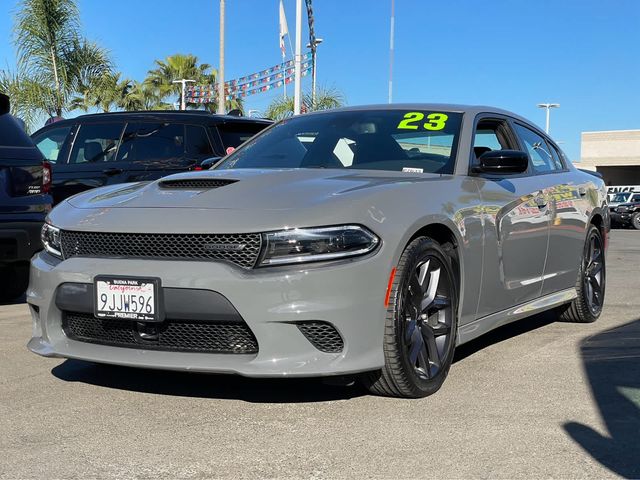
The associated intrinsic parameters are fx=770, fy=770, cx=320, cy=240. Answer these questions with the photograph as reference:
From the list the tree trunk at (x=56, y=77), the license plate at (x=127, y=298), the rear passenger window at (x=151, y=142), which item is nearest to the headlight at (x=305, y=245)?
the license plate at (x=127, y=298)

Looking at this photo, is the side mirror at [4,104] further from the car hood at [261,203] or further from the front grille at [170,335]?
the front grille at [170,335]

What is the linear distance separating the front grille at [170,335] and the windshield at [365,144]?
4.63 ft

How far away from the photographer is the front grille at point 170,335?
3275 mm

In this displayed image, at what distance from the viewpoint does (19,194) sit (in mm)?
5930

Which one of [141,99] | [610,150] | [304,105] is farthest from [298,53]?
[610,150]

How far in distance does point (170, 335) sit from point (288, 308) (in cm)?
59

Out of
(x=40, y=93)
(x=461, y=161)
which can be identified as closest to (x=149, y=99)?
(x=40, y=93)

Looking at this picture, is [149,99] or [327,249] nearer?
[327,249]

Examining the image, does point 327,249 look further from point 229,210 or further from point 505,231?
point 505,231

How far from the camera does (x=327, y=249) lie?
321 cm

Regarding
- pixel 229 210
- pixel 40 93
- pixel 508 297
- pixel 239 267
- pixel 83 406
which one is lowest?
pixel 83 406

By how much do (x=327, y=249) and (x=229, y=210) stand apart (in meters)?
0.48

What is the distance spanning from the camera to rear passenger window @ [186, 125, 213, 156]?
7.88 m

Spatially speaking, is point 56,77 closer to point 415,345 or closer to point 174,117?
point 174,117
